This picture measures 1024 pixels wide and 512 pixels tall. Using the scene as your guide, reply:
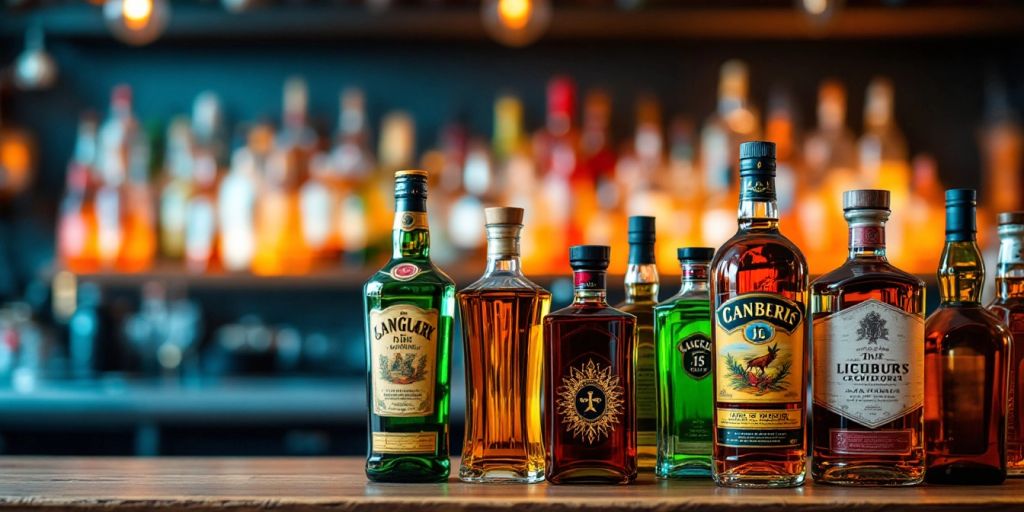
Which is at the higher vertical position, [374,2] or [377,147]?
[374,2]

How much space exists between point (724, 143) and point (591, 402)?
67.1 inches

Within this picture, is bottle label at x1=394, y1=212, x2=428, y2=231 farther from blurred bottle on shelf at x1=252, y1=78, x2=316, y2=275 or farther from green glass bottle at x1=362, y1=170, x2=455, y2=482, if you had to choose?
blurred bottle on shelf at x1=252, y1=78, x2=316, y2=275

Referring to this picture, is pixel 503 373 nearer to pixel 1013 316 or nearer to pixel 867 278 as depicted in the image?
pixel 867 278

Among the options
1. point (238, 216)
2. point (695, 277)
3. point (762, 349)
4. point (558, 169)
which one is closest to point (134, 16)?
point (238, 216)

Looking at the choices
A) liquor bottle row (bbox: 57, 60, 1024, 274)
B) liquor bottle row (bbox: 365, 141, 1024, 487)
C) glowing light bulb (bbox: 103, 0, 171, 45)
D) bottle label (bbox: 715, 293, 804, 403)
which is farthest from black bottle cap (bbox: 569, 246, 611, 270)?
liquor bottle row (bbox: 57, 60, 1024, 274)

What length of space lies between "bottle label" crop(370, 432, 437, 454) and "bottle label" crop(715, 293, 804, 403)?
24 cm

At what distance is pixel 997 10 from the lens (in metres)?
2.39

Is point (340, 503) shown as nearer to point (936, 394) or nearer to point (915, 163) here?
point (936, 394)

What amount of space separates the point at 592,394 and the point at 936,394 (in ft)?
0.93

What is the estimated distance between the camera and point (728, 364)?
90 centimetres

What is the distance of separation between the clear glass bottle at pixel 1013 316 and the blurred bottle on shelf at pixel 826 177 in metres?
1.35

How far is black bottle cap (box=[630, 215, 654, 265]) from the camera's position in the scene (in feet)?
3.25

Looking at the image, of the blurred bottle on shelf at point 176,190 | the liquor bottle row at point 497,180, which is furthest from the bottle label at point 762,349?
the blurred bottle on shelf at point 176,190

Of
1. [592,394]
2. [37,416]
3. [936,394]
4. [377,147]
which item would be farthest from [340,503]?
[377,147]
